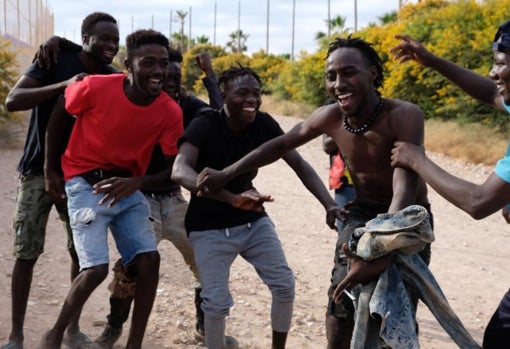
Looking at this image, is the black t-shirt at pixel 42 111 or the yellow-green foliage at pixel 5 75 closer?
the black t-shirt at pixel 42 111

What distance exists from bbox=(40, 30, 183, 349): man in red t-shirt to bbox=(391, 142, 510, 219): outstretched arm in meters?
1.66

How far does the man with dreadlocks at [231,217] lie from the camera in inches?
158

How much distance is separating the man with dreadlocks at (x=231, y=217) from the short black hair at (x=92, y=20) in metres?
0.86

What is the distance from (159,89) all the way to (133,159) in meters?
0.45

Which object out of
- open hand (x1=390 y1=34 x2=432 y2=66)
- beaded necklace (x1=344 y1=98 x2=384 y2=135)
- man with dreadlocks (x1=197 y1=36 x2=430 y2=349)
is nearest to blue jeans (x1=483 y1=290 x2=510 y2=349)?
man with dreadlocks (x1=197 y1=36 x2=430 y2=349)

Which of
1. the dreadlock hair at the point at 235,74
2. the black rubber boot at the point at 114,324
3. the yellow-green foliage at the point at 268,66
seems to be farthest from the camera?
the yellow-green foliage at the point at 268,66

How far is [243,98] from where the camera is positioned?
4105 millimetres

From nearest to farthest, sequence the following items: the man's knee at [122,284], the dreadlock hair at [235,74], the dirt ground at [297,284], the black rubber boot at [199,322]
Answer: the dreadlock hair at [235,74] → the man's knee at [122,284] → the black rubber boot at [199,322] → the dirt ground at [297,284]

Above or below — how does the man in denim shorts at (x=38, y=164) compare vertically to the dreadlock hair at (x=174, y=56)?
below

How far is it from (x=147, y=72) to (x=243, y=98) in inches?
22.9

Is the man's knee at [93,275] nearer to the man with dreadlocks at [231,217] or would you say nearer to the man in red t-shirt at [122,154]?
the man in red t-shirt at [122,154]

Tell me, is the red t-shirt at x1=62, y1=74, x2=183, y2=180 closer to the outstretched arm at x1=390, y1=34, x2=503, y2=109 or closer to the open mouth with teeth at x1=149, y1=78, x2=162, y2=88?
the open mouth with teeth at x1=149, y1=78, x2=162, y2=88

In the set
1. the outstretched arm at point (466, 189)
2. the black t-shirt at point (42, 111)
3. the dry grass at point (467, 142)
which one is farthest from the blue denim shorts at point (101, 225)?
the dry grass at point (467, 142)

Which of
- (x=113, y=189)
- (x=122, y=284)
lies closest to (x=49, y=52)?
(x=113, y=189)
